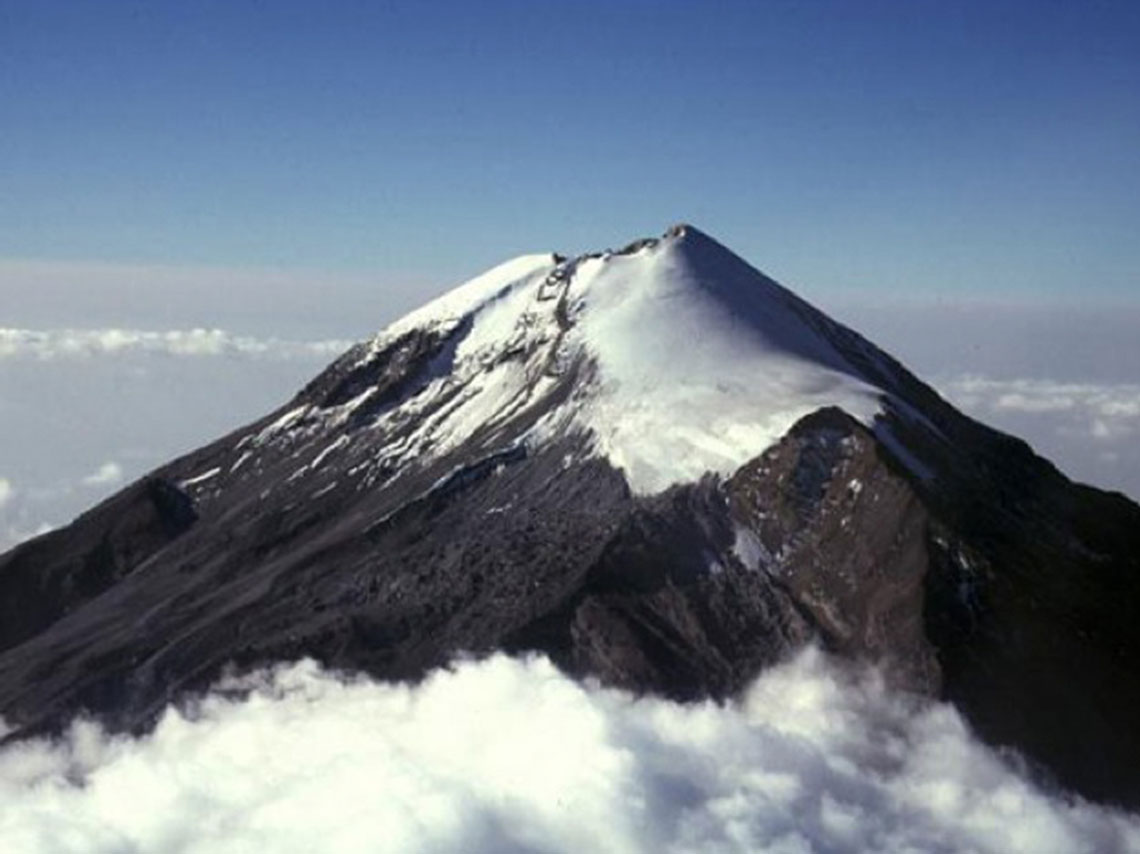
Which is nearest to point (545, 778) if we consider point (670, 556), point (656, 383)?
point (670, 556)

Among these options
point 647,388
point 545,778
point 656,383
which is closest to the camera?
point 545,778

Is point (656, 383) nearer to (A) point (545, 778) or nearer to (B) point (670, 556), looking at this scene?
(B) point (670, 556)

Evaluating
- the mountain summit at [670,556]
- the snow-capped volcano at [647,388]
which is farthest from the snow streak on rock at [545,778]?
the snow-capped volcano at [647,388]

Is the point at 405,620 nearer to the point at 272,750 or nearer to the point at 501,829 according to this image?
the point at 272,750

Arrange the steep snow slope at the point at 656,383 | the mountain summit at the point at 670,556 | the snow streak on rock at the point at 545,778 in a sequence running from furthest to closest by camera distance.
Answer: the steep snow slope at the point at 656,383, the mountain summit at the point at 670,556, the snow streak on rock at the point at 545,778

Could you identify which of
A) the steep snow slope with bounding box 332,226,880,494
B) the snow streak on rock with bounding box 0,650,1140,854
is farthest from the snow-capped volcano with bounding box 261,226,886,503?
the snow streak on rock with bounding box 0,650,1140,854

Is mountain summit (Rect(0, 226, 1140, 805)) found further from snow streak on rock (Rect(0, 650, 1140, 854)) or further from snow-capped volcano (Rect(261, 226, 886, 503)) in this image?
snow streak on rock (Rect(0, 650, 1140, 854))

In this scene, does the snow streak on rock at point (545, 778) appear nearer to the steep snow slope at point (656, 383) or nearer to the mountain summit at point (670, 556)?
the mountain summit at point (670, 556)
